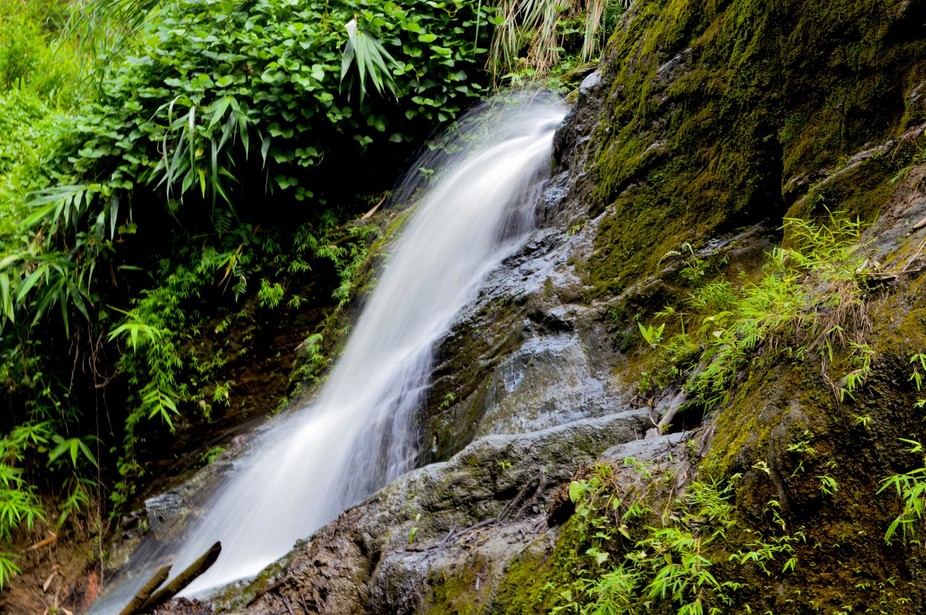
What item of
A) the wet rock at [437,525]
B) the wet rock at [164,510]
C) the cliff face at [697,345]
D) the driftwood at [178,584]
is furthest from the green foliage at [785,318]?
the wet rock at [164,510]

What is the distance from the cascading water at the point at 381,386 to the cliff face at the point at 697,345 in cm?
30

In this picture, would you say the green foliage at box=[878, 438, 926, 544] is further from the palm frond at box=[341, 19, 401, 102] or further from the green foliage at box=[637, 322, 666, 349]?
the palm frond at box=[341, 19, 401, 102]

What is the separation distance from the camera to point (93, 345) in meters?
5.01

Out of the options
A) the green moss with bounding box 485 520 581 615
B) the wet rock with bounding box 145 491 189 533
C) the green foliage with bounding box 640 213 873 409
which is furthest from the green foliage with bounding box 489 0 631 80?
the green moss with bounding box 485 520 581 615

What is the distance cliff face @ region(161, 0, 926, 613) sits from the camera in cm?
143

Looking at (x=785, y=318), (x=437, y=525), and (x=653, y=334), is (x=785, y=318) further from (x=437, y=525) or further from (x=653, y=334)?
(x=437, y=525)

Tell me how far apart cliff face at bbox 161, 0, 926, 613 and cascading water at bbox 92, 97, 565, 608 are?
298 mm

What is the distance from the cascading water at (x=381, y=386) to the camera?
3.36 meters

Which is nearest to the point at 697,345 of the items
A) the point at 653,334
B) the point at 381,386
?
the point at 653,334

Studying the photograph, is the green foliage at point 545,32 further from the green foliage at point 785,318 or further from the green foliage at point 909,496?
the green foliage at point 909,496

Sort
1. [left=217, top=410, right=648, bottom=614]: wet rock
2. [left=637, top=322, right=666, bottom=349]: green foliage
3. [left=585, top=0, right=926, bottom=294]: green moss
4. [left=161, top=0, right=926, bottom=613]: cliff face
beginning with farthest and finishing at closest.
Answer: [left=637, top=322, right=666, bottom=349]: green foliage → [left=585, top=0, right=926, bottom=294]: green moss → [left=217, top=410, right=648, bottom=614]: wet rock → [left=161, top=0, right=926, bottom=613]: cliff face

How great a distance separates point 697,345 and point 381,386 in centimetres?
181

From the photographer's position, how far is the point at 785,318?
1724 mm

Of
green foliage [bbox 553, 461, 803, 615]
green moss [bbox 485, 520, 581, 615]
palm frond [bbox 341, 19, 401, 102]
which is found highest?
palm frond [bbox 341, 19, 401, 102]
